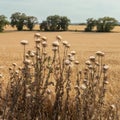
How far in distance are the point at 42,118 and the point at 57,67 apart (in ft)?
2.03

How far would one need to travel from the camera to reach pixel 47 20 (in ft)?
246

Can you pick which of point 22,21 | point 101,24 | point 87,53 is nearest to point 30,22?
point 22,21

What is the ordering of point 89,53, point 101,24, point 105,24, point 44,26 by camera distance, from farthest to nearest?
point 101,24
point 105,24
point 44,26
point 89,53

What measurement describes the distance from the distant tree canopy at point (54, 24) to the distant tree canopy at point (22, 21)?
9.85 ft

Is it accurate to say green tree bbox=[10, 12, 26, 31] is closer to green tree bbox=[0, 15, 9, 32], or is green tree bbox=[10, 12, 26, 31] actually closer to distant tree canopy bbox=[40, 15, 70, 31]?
green tree bbox=[0, 15, 9, 32]

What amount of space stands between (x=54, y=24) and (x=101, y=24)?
8.86 m

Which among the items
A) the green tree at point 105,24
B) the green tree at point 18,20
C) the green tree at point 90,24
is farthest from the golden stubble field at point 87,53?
the green tree at point 18,20

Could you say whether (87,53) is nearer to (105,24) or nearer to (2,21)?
(105,24)

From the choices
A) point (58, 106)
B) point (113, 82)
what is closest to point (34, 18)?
point (113, 82)

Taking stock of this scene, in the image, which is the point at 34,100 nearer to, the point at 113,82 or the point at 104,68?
the point at 104,68

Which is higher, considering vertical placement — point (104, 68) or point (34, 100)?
point (104, 68)

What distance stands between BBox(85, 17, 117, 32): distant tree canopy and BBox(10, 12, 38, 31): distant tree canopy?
10485 millimetres

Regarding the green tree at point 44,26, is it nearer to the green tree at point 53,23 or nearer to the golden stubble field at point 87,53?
the green tree at point 53,23

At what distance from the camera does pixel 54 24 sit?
7612cm
